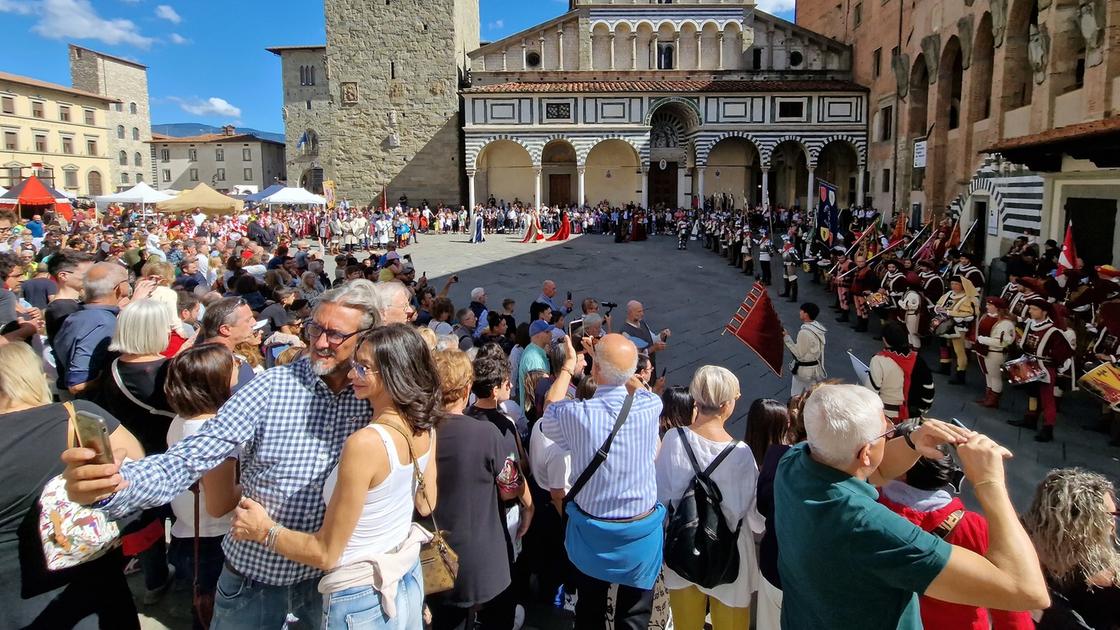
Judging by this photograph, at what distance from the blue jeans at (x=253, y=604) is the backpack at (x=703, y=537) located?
1.52m

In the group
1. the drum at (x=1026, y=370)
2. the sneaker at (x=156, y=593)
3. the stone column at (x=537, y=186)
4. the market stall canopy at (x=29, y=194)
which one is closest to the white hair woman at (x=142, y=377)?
the sneaker at (x=156, y=593)

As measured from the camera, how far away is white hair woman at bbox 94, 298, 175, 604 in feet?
10.8

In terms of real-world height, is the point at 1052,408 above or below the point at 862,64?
below

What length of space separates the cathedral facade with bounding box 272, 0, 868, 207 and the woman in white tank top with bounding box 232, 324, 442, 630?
2820cm

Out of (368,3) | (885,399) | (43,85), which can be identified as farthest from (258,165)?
(885,399)

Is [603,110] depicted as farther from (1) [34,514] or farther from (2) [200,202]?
(1) [34,514]

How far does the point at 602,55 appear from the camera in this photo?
103ft

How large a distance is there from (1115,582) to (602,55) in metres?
31.7

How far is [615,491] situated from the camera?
9.66ft

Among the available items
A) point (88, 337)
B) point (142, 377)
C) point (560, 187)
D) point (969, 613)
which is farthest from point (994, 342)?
point (560, 187)

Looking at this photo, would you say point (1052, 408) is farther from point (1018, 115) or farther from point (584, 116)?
point (584, 116)

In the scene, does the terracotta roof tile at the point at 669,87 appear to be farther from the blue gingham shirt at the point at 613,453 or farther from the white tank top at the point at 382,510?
the white tank top at the point at 382,510

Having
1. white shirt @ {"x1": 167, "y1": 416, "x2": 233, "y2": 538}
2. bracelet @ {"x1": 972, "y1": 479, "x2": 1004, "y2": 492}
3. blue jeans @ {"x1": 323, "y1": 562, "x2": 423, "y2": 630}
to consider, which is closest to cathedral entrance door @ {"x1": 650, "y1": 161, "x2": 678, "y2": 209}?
white shirt @ {"x1": 167, "y1": 416, "x2": 233, "y2": 538}

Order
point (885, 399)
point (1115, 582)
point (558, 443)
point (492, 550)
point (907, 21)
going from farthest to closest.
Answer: point (907, 21) < point (885, 399) < point (558, 443) < point (492, 550) < point (1115, 582)
